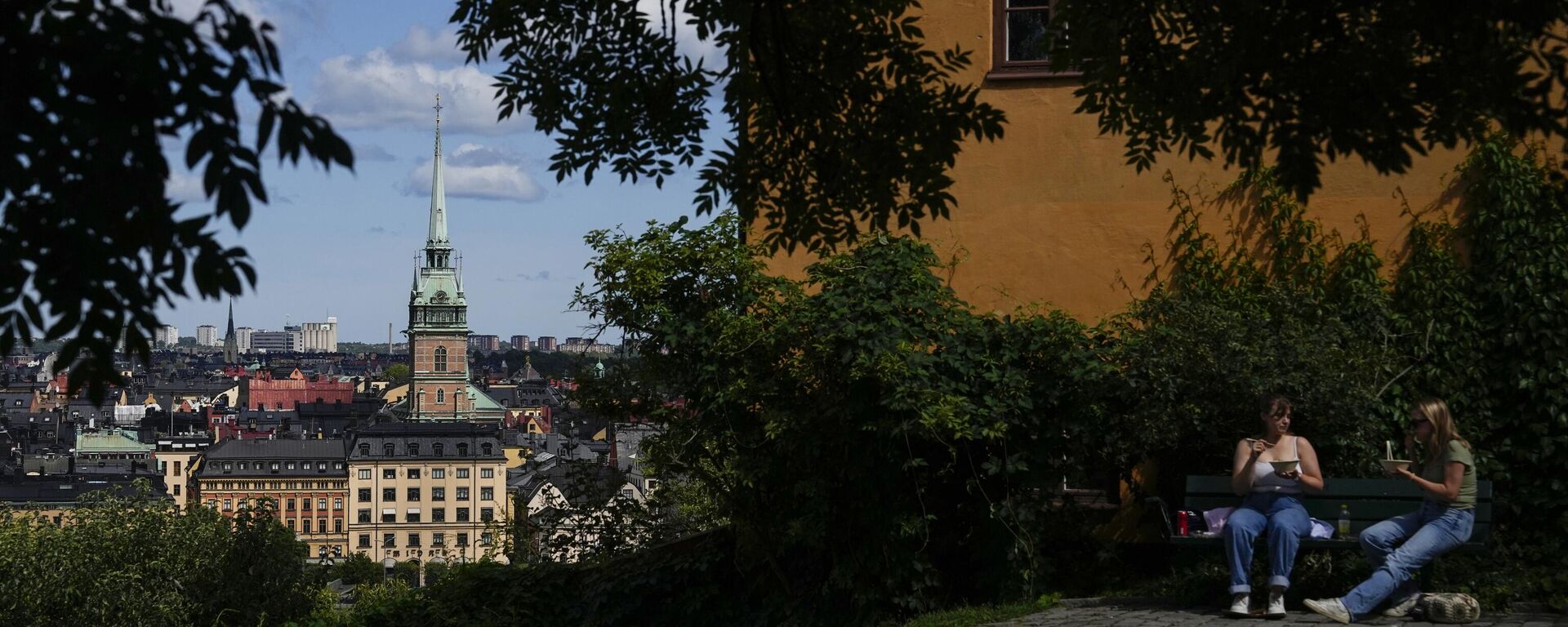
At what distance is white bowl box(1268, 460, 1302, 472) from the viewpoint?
8930mm

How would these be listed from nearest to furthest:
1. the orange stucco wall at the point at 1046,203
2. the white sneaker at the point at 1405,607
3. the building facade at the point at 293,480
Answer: the white sneaker at the point at 1405,607, the orange stucco wall at the point at 1046,203, the building facade at the point at 293,480

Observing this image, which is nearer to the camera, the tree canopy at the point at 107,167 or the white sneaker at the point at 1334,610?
the tree canopy at the point at 107,167

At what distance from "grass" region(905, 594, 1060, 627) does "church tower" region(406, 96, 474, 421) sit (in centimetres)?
17887

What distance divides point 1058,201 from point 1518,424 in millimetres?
3333

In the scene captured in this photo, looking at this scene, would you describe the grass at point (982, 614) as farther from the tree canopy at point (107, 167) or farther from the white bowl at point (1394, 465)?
the tree canopy at point (107, 167)

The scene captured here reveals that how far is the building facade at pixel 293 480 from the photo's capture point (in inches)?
5128

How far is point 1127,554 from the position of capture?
11.7 meters

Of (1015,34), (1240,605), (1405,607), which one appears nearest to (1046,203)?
(1015,34)

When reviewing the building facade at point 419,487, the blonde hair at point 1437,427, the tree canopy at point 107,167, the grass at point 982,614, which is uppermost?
the tree canopy at point 107,167

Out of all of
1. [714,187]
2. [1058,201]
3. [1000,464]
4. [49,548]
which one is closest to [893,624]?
[1000,464]

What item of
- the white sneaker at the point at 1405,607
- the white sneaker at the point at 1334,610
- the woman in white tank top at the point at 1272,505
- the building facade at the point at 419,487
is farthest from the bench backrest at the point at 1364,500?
the building facade at the point at 419,487

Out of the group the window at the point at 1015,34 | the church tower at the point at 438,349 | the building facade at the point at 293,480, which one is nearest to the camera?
the window at the point at 1015,34

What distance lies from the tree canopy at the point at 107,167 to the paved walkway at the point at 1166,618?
19.6 ft

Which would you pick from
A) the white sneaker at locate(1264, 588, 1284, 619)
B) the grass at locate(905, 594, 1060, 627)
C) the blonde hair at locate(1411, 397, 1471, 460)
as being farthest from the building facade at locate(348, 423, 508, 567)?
the blonde hair at locate(1411, 397, 1471, 460)
